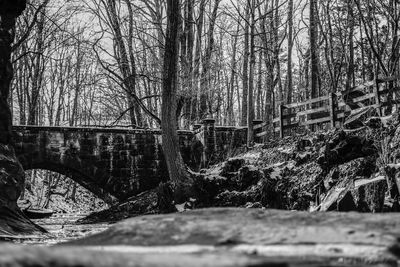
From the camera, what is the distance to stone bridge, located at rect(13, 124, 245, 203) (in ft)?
58.5

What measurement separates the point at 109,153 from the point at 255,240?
17263mm

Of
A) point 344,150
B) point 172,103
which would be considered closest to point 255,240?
point 344,150

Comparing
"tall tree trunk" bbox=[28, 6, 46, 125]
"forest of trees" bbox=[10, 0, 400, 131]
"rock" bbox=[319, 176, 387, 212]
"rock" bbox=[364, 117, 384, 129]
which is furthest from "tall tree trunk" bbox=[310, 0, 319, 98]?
"tall tree trunk" bbox=[28, 6, 46, 125]

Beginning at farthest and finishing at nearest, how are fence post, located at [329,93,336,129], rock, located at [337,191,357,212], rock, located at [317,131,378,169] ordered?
fence post, located at [329,93,336,129]
rock, located at [317,131,378,169]
rock, located at [337,191,357,212]

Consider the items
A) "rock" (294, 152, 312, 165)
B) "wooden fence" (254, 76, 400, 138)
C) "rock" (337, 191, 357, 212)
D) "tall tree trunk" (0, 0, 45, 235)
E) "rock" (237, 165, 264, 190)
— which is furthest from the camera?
"wooden fence" (254, 76, 400, 138)

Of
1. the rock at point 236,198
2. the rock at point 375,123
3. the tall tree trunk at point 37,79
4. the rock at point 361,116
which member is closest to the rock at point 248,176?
the rock at point 236,198

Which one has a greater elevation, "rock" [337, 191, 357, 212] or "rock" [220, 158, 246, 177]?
"rock" [220, 158, 246, 177]

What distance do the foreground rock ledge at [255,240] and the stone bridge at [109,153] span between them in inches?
642

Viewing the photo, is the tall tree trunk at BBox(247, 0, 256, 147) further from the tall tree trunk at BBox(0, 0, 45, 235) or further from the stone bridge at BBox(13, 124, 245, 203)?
the tall tree trunk at BBox(0, 0, 45, 235)

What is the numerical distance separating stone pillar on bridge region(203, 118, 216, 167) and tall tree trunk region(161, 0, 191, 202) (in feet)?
20.7

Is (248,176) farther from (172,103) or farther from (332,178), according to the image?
(332,178)

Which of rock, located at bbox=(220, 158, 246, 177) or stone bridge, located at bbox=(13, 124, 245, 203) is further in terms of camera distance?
stone bridge, located at bbox=(13, 124, 245, 203)

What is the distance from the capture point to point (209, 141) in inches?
759

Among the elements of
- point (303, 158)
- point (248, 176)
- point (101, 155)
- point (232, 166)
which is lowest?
point (248, 176)
